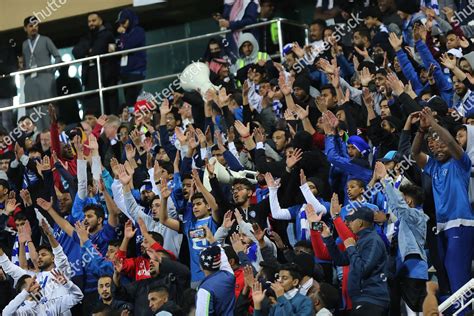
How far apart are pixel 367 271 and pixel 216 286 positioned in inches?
56.4

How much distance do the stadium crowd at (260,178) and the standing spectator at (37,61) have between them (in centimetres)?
3

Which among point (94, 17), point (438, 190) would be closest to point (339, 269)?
point (438, 190)

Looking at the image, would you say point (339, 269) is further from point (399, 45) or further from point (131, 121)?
point (131, 121)

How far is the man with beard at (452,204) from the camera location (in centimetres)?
1249

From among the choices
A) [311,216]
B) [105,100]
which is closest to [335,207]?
[311,216]

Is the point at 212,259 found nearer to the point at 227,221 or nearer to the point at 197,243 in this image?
the point at 227,221

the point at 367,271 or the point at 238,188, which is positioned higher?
the point at 238,188

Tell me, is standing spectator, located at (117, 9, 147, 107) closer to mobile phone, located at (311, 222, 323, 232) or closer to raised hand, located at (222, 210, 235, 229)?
raised hand, located at (222, 210, 235, 229)

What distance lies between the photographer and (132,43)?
2022cm

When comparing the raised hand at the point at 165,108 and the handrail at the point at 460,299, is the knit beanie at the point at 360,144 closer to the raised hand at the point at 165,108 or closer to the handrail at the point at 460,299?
the handrail at the point at 460,299

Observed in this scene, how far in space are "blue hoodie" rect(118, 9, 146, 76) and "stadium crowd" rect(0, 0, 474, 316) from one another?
0.07 feet

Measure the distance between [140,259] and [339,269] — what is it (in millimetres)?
2354

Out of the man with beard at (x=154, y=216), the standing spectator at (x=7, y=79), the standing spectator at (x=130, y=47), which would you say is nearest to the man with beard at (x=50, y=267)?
the man with beard at (x=154, y=216)

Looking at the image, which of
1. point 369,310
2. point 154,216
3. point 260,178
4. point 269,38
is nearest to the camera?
point 369,310
